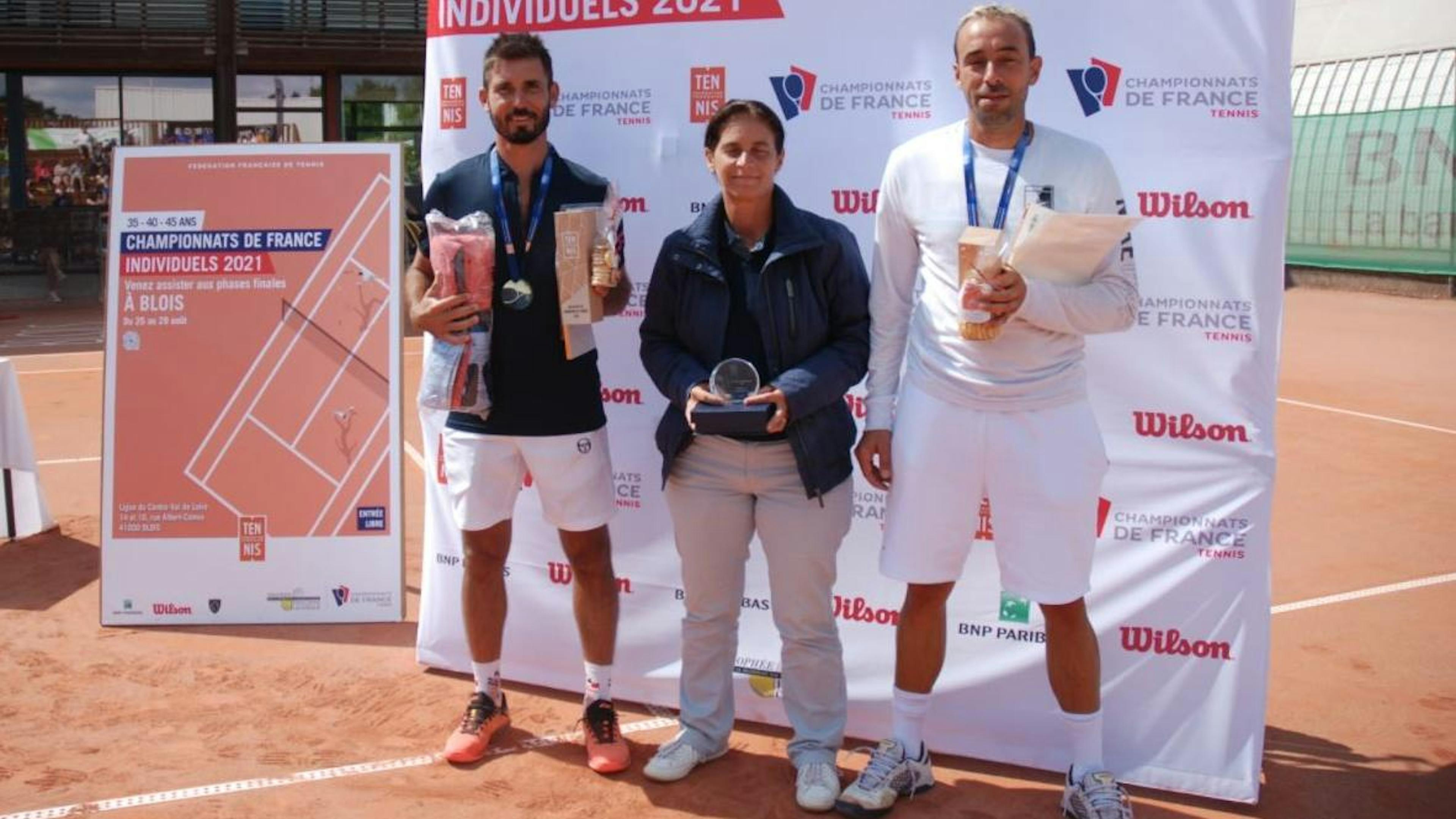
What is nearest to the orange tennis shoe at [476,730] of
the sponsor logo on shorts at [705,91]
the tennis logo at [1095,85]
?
the sponsor logo on shorts at [705,91]

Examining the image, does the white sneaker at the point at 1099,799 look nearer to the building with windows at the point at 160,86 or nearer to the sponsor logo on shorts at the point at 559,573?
the sponsor logo on shorts at the point at 559,573

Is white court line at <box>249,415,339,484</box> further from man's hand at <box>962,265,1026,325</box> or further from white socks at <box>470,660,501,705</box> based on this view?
man's hand at <box>962,265,1026,325</box>

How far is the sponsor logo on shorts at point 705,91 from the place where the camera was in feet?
15.5

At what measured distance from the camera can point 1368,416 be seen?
10.8m

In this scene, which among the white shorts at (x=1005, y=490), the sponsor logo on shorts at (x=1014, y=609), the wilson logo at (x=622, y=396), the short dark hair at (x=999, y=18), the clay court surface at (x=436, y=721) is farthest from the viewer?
the wilson logo at (x=622, y=396)

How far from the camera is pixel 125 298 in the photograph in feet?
19.3

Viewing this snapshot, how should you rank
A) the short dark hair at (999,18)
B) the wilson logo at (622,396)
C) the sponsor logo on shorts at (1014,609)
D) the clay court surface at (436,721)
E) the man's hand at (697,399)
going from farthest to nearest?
the wilson logo at (622,396) < the sponsor logo on shorts at (1014,609) < the clay court surface at (436,721) < the man's hand at (697,399) < the short dark hair at (999,18)

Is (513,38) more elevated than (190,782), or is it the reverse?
(513,38)

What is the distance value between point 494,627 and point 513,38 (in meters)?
1.95

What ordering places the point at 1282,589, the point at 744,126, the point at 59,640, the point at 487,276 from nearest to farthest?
the point at 744,126, the point at 487,276, the point at 59,640, the point at 1282,589

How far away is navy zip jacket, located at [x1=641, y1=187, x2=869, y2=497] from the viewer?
3906mm

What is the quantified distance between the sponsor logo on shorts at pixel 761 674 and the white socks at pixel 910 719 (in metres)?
0.74

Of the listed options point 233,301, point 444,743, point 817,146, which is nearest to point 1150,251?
point 817,146

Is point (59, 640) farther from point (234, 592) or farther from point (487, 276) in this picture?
point (487, 276)
